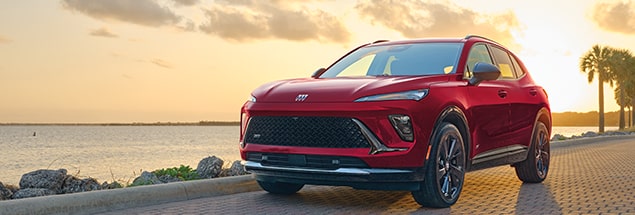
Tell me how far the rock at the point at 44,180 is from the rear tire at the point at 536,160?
5.77 metres

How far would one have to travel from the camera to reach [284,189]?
→ 332 inches

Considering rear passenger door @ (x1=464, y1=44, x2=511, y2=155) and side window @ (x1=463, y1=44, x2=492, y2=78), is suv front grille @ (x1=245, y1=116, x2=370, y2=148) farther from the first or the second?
side window @ (x1=463, y1=44, x2=492, y2=78)

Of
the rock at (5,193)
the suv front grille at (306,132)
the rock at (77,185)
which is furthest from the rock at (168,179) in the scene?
the suv front grille at (306,132)

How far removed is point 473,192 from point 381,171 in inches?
98.5

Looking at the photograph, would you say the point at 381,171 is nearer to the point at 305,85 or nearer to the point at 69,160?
the point at 305,85

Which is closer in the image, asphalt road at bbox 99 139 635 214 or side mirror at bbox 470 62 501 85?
asphalt road at bbox 99 139 635 214

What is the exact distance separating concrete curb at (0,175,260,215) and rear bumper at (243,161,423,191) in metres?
1.28

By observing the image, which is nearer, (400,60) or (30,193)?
(30,193)

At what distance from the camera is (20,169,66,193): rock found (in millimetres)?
9273

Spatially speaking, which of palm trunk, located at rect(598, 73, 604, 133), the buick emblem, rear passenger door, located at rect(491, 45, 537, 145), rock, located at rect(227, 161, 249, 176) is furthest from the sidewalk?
palm trunk, located at rect(598, 73, 604, 133)

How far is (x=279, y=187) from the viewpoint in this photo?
8.39m

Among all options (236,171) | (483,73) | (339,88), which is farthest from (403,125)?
(236,171)

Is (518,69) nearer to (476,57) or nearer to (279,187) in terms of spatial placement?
(476,57)

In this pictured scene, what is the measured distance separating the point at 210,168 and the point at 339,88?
415 cm
